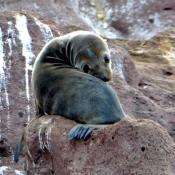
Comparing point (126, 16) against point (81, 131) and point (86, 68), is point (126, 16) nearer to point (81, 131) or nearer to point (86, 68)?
point (86, 68)

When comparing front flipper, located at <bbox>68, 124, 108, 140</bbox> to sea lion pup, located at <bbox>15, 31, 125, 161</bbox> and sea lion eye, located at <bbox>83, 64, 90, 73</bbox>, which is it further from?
sea lion eye, located at <bbox>83, 64, 90, 73</bbox>

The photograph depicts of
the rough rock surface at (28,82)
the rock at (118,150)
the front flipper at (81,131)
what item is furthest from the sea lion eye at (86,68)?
the rough rock surface at (28,82)

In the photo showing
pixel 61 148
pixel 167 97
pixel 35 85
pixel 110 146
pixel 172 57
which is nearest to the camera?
pixel 110 146

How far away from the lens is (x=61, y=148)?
5.42m

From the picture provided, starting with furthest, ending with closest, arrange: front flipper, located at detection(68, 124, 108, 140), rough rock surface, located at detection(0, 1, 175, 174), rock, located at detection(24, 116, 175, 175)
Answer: rough rock surface, located at detection(0, 1, 175, 174), front flipper, located at detection(68, 124, 108, 140), rock, located at detection(24, 116, 175, 175)

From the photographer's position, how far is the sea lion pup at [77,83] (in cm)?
566

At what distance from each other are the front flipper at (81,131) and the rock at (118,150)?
0.12 feet

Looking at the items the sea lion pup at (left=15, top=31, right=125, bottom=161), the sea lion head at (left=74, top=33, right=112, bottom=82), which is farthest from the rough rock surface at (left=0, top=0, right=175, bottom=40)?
the sea lion head at (left=74, top=33, right=112, bottom=82)

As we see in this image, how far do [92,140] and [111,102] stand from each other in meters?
0.64

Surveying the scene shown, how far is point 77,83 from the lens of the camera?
587cm

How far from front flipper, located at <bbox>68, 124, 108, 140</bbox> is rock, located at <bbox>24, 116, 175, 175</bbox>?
4 cm

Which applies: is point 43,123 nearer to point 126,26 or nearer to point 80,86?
point 80,86

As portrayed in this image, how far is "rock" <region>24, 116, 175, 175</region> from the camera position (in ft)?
15.9

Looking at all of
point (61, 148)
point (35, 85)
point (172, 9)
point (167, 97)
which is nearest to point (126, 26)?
point (172, 9)
